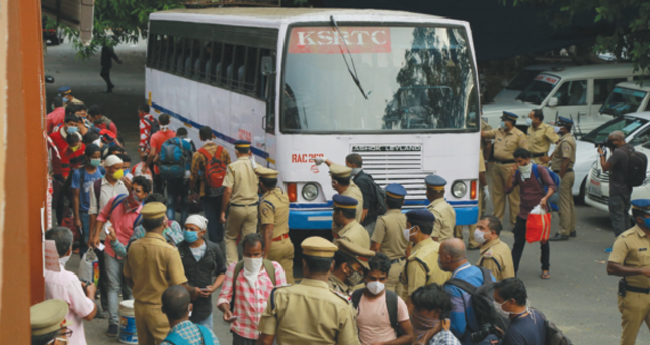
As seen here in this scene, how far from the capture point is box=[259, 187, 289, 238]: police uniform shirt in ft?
27.2

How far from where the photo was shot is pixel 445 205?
7852mm

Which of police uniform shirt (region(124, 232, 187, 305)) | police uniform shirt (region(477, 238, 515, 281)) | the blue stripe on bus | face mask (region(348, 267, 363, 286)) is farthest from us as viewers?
the blue stripe on bus

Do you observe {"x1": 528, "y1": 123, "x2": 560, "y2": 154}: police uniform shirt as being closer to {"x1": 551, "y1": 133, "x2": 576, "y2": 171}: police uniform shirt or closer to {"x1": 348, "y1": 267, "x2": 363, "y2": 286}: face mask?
{"x1": 551, "y1": 133, "x2": 576, "y2": 171}: police uniform shirt

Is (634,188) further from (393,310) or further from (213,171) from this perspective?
(393,310)

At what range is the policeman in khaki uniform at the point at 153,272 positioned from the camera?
19.5ft

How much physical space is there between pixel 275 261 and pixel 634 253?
11.2 ft

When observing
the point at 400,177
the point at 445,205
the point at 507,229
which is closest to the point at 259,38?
the point at 400,177

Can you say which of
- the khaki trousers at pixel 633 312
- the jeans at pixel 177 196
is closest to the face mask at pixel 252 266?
the khaki trousers at pixel 633 312

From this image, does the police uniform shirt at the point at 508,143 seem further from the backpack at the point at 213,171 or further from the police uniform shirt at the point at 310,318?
the police uniform shirt at the point at 310,318

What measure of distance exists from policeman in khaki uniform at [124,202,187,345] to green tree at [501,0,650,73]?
1171 centimetres

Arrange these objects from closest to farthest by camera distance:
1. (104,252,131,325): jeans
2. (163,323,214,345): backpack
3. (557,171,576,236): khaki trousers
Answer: (163,323,214,345): backpack, (104,252,131,325): jeans, (557,171,576,236): khaki trousers

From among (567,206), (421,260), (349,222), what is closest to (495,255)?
(421,260)

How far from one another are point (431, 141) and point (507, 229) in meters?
3.34

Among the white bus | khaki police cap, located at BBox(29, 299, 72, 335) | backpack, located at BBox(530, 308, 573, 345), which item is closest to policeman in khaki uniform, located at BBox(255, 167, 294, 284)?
the white bus
